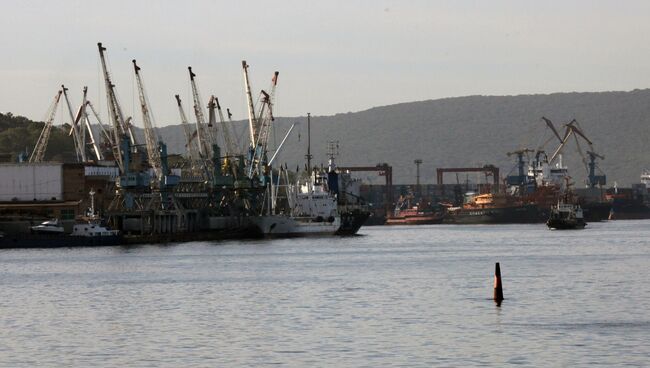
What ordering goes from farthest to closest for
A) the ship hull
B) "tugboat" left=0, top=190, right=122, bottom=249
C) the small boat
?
the small boat → "tugboat" left=0, top=190, right=122, bottom=249 → the ship hull

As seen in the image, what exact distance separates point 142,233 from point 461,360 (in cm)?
14798

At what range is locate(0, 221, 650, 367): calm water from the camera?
179 feet

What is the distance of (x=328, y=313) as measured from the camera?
7025 centimetres

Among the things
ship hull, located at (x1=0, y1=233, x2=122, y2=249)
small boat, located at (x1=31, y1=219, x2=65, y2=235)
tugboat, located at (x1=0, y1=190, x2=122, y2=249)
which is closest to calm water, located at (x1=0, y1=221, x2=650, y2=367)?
ship hull, located at (x1=0, y1=233, x2=122, y2=249)

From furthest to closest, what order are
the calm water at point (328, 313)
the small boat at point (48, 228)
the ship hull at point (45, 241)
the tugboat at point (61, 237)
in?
the small boat at point (48, 228)
the tugboat at point (61, 237)
the ship hull at point (45, 241)
the calm water at point (328, 313)

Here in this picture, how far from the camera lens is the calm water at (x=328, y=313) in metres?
54.5

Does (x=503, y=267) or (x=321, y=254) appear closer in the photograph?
(x=503, y=267)

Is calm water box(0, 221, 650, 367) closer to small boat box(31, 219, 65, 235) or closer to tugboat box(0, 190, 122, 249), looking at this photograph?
tugboat box(0, 190, 122, 249)

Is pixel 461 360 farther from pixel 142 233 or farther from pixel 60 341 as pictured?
pixel 142 233

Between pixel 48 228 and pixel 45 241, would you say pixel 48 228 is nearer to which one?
pixel 48 228

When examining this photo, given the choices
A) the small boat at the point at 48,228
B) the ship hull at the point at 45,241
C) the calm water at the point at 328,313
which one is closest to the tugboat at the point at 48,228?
the small boat at the point at 48,228

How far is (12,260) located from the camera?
13762 cm

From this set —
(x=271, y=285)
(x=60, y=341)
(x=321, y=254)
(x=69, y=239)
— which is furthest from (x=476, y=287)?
(x=69, y=239)

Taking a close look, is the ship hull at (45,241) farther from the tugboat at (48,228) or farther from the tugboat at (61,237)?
the tugboat at (48,228)
